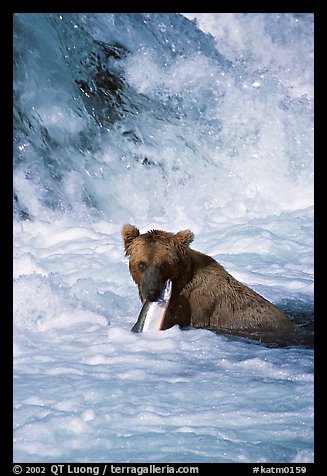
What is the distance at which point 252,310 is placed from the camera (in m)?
5.64

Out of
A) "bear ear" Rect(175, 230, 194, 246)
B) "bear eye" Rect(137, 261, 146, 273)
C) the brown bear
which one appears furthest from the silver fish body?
"bear ear" Rect(175, 230, 194, 246)

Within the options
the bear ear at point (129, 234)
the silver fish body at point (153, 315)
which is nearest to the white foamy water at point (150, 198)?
the silver fish body at point (153, 315)

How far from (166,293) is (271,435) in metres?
1.32

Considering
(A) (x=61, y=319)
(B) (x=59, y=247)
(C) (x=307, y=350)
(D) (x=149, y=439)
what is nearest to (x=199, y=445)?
(D) (x=149, y=439)

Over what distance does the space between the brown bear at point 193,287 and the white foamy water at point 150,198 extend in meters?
0.20

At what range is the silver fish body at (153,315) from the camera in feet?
17.6

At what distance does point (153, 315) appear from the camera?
537 cm

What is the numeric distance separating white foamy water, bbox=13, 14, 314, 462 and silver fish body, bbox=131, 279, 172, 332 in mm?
82

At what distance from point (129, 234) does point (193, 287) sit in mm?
572

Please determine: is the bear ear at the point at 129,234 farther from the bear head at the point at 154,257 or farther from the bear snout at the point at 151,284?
the bear snout at the point at 151,284

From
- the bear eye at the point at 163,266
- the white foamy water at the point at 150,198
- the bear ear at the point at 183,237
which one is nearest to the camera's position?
the white foamy water at the point at 150,198

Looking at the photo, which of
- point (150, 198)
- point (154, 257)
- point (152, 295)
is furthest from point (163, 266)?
point (150, 198)

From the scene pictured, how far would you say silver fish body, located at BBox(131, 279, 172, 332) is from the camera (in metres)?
5.37

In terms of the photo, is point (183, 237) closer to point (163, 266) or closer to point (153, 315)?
point (163, 266)
